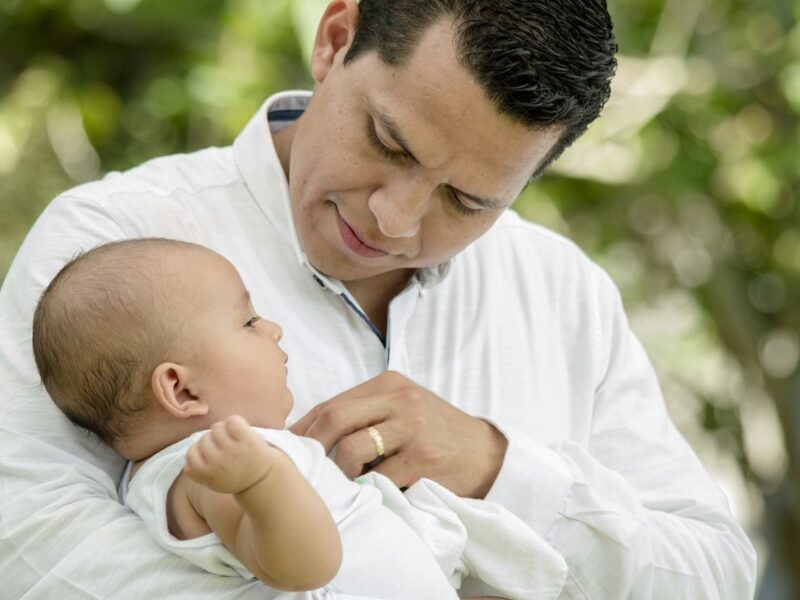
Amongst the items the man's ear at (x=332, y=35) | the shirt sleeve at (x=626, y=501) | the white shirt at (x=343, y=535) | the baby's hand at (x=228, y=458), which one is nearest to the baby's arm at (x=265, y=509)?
the baby's hand at (x=228, y=458)

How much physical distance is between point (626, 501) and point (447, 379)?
0.39 meters

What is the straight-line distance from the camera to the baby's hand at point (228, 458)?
1.42m

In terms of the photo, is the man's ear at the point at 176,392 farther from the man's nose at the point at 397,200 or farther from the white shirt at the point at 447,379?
the man's nose at the point at 397,200

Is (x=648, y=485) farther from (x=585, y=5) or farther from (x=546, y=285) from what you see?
(x=585, y=5)

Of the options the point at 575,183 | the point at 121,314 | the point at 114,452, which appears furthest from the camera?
the point at 575,183

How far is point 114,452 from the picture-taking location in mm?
1938

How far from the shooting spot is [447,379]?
7.43ft

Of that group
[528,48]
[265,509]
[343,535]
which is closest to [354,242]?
[528,48]

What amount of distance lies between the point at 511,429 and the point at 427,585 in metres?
0.46

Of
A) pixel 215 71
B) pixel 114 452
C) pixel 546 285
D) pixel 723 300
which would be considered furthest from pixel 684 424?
pixel 114 452

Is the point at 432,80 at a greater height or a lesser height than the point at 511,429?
greater

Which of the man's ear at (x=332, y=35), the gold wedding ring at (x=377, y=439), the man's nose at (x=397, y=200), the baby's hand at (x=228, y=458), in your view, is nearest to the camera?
the baby's hand at (x=228, y=458)

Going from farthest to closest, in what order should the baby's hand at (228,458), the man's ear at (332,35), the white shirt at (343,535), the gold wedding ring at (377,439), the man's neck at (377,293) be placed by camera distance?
the man's neck at (377,293)
the man's ear at (332,35)
the gold wedding ring at (377,439)
the white shirt at (343,535)
the baby's hand at (228,458)

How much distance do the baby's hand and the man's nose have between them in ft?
2.16
